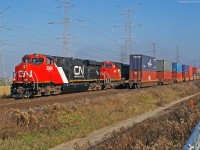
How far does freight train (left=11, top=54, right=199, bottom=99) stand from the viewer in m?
27.0

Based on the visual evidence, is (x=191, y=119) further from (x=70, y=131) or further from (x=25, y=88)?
(x=25, y=88)

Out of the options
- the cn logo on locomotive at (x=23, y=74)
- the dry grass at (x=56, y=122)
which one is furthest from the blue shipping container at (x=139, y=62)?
the cn logo on locomotive at (x=23, y=74)

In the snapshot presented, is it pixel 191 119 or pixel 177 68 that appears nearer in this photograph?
pixel 191 119

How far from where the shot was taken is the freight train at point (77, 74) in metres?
27.0

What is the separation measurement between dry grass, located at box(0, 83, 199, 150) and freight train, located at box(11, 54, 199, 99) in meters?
6.49

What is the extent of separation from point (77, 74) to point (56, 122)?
1923 cm

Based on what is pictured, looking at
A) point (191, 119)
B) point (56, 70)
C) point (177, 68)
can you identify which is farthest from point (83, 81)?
point (177, 68)

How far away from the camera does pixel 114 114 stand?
69.7 ft

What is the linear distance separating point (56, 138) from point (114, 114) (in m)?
7.61

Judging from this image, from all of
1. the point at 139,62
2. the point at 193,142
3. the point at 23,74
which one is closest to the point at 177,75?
the point at 139,62

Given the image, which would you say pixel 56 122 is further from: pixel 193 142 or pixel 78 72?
pixel 78 72

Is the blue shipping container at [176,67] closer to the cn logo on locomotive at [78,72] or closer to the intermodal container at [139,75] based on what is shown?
the intermodal container at [139,75]

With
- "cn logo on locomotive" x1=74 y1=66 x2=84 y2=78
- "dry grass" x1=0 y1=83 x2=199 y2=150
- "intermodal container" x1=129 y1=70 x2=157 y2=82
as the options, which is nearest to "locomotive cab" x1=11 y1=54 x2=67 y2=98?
"cn logo on locomotive" x1=74 y1=66 x2=84 y2=78

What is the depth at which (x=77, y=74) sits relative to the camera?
35.0 meters
